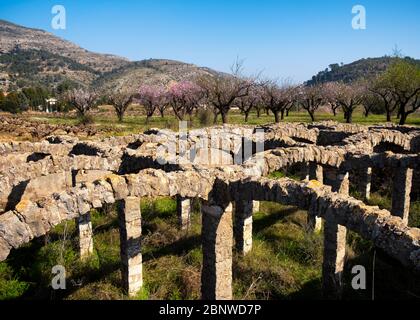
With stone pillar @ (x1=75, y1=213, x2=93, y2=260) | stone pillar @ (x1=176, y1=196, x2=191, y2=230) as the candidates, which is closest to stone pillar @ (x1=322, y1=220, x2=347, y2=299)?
stone pillar @ (x1=176, y1=196, x2=191, y2=230)

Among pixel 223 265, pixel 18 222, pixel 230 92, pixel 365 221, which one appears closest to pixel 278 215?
pixel 223 265

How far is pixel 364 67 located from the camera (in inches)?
4798

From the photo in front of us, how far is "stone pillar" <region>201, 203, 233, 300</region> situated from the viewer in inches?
280

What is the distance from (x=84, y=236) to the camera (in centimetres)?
965

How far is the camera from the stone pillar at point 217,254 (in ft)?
23.3

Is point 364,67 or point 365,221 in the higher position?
point 364,67

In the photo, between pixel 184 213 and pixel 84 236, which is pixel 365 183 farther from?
pixel 84 236

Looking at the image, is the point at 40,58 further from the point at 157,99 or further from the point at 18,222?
the point at 18,222

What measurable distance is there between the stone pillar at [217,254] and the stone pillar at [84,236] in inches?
154

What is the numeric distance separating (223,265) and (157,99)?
42.8 m

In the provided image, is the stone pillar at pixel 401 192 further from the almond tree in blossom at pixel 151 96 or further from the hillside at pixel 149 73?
the hillside at pixel 149 73

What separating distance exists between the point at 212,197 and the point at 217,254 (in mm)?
1183

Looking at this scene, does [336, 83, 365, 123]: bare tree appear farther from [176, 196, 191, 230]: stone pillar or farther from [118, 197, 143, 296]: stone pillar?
[118, 197, 143, 296]: stone pillar

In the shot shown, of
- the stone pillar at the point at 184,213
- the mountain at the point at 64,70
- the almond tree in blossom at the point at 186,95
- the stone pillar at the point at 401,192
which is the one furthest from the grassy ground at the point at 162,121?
the mountain at the point at 64,70
